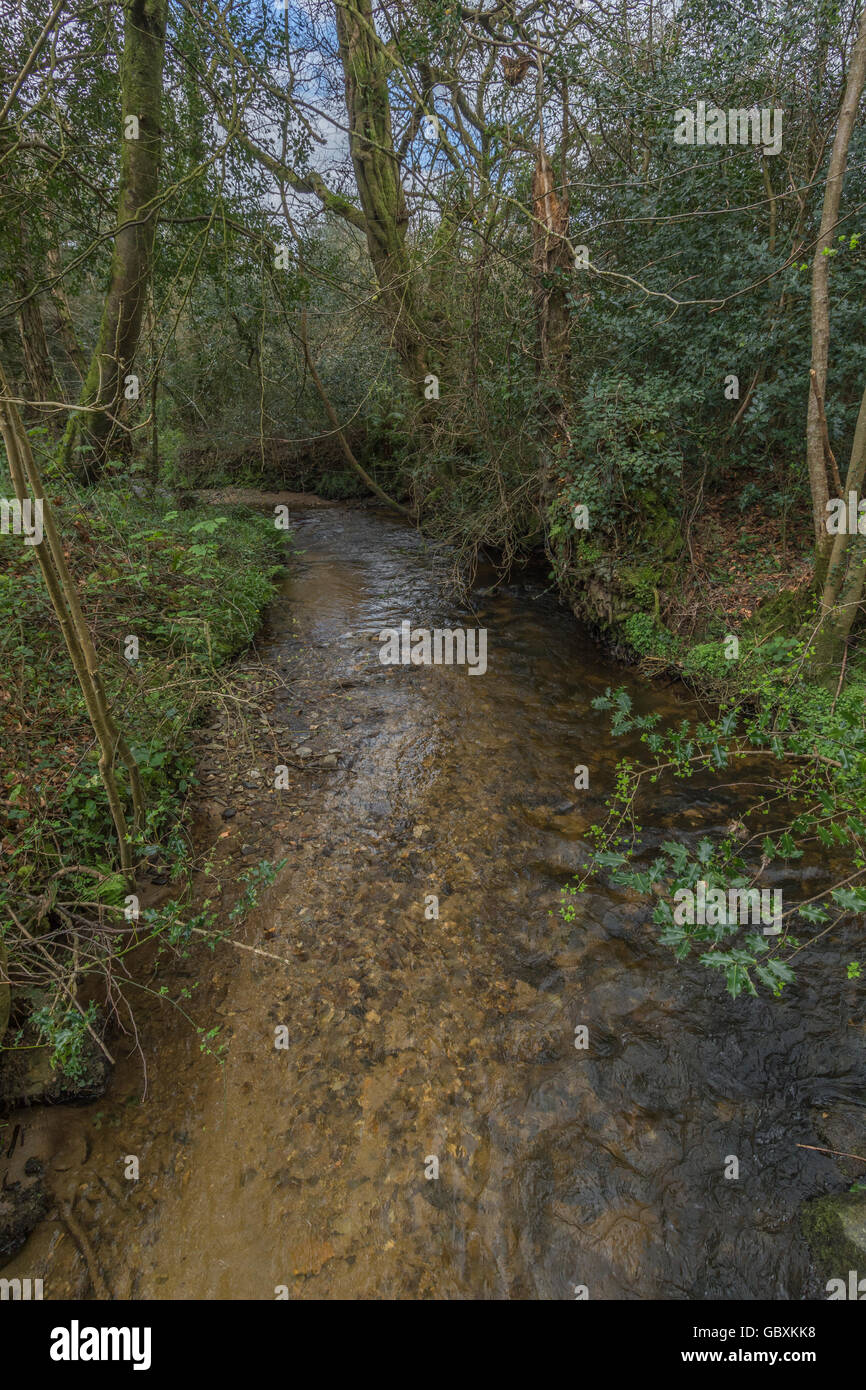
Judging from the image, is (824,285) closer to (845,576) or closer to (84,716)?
(845,576)

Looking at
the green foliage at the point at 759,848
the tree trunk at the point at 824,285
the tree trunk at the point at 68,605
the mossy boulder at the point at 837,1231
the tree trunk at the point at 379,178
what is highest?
the tree trunk at the point at 379,178

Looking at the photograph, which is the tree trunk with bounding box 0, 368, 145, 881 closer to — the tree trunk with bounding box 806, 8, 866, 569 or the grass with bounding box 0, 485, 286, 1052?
the grass with bounding box 0, 485, 286, 1052

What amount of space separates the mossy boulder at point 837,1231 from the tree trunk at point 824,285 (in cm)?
482

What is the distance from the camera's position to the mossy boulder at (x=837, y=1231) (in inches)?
94.6

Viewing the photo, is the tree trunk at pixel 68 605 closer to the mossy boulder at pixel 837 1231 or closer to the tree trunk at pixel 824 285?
the mossy boulder at pixel 837 1231

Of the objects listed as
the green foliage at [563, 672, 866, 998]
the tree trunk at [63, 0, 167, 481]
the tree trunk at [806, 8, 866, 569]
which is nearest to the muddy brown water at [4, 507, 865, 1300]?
the green foliage at [563, 672, 866, 998]

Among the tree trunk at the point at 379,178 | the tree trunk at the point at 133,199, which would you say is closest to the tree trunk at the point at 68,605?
the tree trunk at the point at 133,199

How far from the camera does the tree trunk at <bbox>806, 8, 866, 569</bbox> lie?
14.4ft

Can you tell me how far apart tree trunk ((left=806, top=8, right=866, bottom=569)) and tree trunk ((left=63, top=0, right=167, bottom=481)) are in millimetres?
6251

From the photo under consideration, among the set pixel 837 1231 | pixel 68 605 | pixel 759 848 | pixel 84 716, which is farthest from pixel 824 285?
pixel 84 716

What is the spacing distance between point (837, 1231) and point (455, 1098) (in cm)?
168

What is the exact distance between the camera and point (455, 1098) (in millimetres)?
3051
